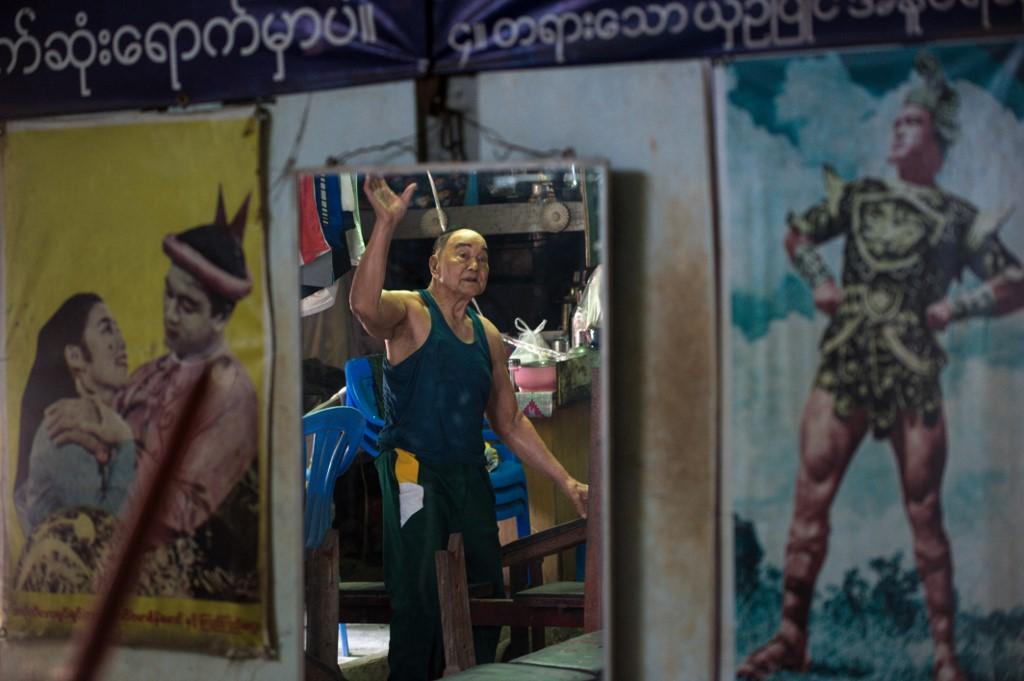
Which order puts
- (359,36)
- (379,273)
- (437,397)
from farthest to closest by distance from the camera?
(437,397)
(379,273)
(359,36)

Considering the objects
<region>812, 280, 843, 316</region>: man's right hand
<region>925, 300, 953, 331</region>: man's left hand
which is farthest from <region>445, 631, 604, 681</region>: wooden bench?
<region>925, 300, 953, 331</region>: man's left hand

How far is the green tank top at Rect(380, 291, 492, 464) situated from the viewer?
20.0 ft

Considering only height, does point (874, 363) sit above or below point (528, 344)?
below

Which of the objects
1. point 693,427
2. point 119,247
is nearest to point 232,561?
point 119,247

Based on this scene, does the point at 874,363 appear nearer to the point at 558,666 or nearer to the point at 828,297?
the point at 828,297

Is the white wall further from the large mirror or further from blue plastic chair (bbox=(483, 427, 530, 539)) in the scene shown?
blue plastic chair (bbox=(483, 427, 530, 539))

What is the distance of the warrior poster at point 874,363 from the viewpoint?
3.90 meters

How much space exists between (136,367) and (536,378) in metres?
2.22

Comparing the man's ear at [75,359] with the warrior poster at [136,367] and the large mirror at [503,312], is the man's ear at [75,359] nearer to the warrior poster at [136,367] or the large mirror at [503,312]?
the warrior poster at [136,367]

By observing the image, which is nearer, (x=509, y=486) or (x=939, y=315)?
(x=939, y=315)

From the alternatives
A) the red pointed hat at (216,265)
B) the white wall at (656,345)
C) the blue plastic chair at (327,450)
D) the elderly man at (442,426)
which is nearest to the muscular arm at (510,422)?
the elderly man at (442,426)

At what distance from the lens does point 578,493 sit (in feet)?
20.1

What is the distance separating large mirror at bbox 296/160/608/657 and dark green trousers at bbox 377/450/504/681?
0.11 m

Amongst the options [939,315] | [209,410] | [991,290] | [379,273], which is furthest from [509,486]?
[991,290]
